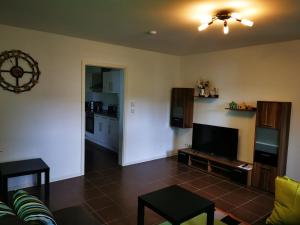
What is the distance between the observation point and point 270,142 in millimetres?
3812

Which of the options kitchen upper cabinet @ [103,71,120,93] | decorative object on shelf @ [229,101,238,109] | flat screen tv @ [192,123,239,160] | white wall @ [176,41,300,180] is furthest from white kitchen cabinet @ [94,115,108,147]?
decorative object on shelf @ [229,101,238,109]

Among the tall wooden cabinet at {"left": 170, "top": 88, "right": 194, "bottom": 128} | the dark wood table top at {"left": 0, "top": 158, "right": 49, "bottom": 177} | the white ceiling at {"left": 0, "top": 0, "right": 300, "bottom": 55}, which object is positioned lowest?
the dark wood table top at {"left": 0, "top": 158, "right": 49, "bottom": 177}

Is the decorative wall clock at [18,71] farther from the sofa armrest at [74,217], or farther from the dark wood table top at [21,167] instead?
the sofa armrest at [74,217]

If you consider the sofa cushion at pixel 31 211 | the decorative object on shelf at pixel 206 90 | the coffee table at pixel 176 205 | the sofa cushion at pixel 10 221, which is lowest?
the coffee table at pixel 176 205

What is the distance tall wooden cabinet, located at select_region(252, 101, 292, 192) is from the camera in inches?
142

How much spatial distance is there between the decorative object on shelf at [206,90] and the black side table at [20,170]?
3.36 metres

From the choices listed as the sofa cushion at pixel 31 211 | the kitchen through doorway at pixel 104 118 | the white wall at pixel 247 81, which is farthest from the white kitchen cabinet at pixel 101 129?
the sofa cushion at pixel 31 211

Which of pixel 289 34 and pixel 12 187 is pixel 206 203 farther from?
pixel 12 187

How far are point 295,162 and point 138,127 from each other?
2958 mm

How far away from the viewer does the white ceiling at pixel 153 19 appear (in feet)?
7.80

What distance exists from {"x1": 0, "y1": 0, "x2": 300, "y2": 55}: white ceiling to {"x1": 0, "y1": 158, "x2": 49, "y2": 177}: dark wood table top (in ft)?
6.56

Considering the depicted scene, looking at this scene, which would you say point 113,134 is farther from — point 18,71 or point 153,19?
point 153,19

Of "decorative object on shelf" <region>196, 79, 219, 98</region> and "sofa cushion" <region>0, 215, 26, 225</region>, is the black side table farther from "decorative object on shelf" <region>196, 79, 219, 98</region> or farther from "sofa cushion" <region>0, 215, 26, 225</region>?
"decorative object on shelf" <region>196, 79, 219, 98</region>

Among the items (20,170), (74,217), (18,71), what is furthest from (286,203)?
(18,71)
